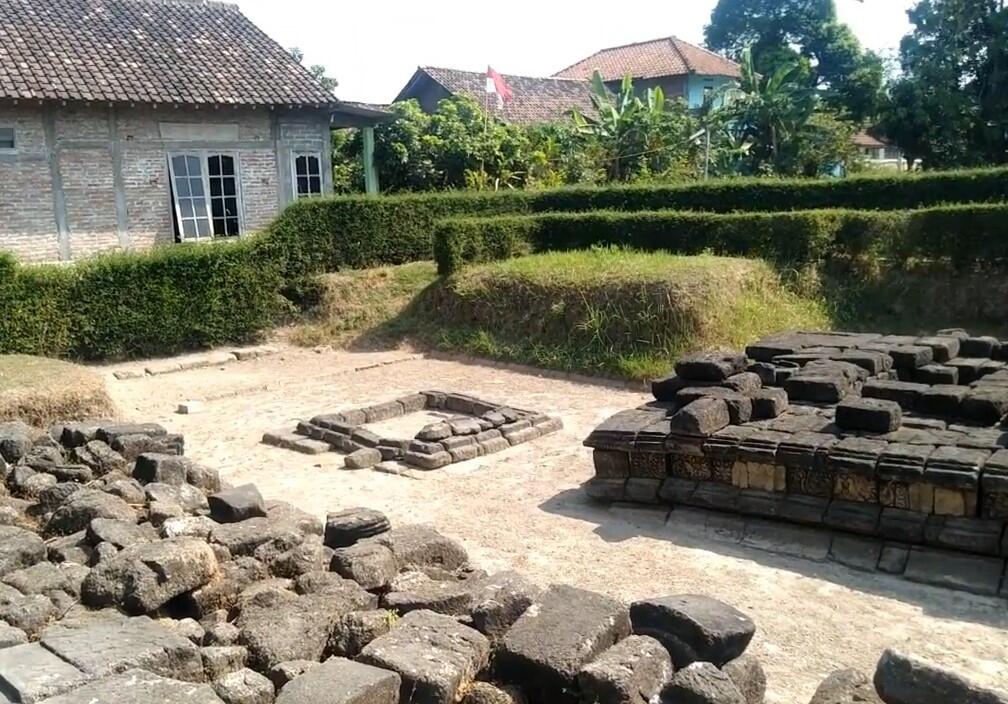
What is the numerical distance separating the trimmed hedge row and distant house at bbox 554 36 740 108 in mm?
23456

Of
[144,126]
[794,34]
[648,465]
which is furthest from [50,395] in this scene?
[794,34]

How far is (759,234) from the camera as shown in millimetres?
14914

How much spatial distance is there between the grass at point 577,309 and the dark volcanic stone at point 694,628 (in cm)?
746

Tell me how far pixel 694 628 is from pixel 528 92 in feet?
115

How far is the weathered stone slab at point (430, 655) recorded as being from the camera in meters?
3.92

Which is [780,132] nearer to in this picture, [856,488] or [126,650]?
[856,488]

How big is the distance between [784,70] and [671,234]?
15870 millimetres

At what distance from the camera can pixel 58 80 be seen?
1747cm

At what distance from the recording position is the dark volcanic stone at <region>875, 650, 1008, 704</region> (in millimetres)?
3545

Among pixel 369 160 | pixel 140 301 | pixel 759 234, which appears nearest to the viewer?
Answer: pixel 140 301

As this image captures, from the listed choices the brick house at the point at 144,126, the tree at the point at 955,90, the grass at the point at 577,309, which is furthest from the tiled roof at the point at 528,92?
the grass at the point at 577,309

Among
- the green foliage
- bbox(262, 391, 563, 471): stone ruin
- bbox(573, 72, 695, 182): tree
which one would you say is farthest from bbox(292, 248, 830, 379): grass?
bbox(573, 72, 695, 182): tree

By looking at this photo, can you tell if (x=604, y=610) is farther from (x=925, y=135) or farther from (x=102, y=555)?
(x=925, y=135)

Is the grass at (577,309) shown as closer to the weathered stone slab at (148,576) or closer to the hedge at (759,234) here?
the hedge at (759,234)
